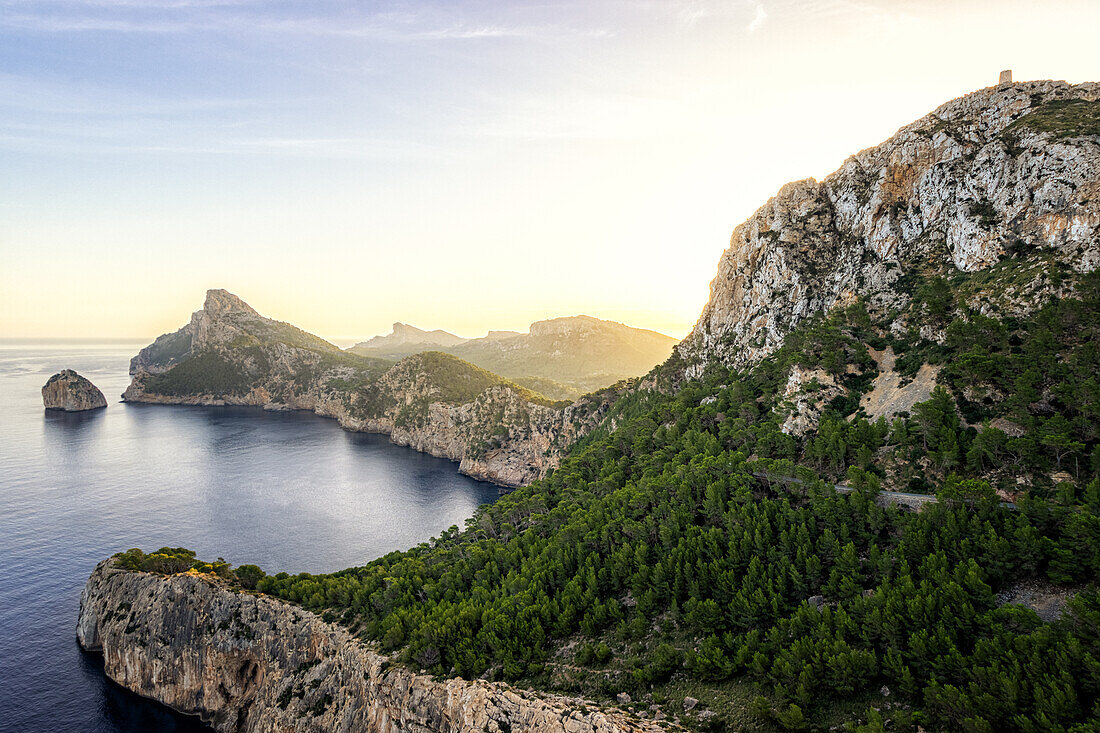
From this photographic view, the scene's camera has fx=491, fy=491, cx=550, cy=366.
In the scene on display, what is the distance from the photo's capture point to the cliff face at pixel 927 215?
51719mm

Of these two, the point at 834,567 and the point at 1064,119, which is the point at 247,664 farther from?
the point at 1064,119

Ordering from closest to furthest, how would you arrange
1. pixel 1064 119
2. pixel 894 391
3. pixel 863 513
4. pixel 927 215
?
pixel 863 513
pixel 894 391
pixel 1064 119
pixel 927 215

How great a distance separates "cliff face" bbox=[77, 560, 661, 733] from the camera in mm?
45469

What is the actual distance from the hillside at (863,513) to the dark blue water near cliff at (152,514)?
9432 mm

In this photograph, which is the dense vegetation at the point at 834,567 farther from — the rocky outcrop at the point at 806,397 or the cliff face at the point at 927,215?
the cliff face at the point at 927,215

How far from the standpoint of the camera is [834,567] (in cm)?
3966

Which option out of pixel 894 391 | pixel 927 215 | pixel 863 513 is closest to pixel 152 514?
pixel 863 513

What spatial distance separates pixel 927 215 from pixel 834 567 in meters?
53.2

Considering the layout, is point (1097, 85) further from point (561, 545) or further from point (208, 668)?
point (208, 668)

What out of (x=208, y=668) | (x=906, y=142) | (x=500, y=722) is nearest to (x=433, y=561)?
(x=208, y=668)

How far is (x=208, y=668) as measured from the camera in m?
58.1

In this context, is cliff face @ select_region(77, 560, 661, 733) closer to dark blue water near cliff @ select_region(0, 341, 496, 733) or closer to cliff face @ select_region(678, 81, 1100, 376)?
dark blue water near cliff @ select_region(0, 341, 496, 733)

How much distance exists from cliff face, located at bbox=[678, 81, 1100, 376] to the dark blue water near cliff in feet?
272

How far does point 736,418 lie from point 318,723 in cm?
6077
